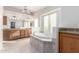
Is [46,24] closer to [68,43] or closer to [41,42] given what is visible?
[41,42]

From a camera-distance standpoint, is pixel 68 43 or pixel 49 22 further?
pixel 49 22

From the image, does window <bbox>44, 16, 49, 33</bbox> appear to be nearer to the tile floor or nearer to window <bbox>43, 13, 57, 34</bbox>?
window <bbox>43, 13, 57, 34</bbox>

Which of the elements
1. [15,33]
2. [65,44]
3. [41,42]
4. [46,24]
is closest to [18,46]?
[15,33]

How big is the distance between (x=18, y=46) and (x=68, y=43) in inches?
42.6

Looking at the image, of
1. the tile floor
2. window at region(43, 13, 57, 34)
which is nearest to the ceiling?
window at region(43, 13, 57, 34)

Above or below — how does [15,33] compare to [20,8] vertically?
below

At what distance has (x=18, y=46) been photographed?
216 centimetres

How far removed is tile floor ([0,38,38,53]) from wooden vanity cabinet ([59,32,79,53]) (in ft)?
1.98

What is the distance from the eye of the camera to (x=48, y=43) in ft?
7.18

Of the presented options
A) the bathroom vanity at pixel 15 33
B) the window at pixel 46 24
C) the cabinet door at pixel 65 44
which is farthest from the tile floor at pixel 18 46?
the cabinet door at pixel 65 44

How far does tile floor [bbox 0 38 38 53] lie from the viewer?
207cm

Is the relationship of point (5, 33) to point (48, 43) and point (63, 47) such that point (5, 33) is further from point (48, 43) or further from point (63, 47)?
point (63, 47)
